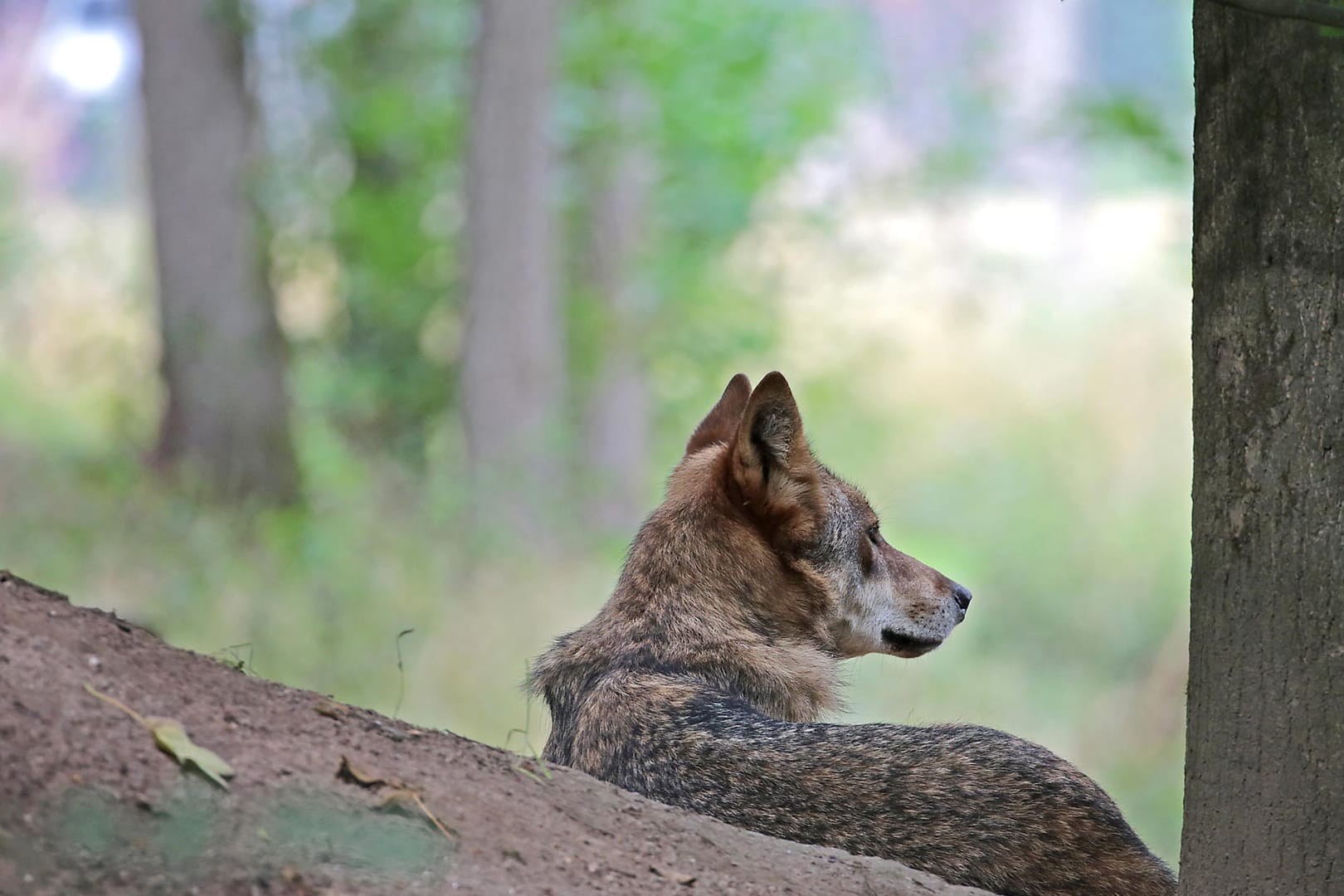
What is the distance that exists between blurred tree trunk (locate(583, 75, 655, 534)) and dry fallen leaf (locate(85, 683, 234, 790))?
14699 millimetres

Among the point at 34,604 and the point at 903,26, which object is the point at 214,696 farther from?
the point at 903,26

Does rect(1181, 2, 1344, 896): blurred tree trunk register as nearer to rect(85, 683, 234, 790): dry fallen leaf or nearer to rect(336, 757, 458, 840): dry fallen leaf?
rect(336, 757, 458, 840): dry fallen leaf

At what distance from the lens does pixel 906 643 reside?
201 inches

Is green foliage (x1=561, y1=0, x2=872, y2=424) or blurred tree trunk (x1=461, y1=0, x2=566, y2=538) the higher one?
green foliage (x1=561, y1=0, x2=872, y2=424)

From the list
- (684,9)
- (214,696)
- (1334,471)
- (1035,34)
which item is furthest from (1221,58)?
(1035,34)

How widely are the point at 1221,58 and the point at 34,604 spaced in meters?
2.75

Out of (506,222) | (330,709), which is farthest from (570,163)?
(330,709)

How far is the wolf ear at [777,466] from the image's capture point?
4.63 metres

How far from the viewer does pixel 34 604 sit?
125 inches

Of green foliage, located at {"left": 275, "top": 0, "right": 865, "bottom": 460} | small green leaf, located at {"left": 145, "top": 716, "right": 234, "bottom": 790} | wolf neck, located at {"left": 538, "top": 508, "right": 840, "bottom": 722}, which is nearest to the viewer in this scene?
small green leaf, located at {"left": 145, "top": 716, "right": 234, "bottom": 790}

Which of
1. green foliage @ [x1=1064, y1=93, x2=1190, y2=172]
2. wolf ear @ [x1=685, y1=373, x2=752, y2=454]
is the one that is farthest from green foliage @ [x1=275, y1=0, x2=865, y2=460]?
wolf ear @ [x1=685, y1=373, x2=752, y2=454]

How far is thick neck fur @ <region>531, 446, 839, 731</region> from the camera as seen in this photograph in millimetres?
4344

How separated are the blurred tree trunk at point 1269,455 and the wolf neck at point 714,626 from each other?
1.46 metres

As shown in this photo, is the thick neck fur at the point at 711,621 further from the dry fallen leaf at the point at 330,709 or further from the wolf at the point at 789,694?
the dry fallen leaf at the point at 330,709
